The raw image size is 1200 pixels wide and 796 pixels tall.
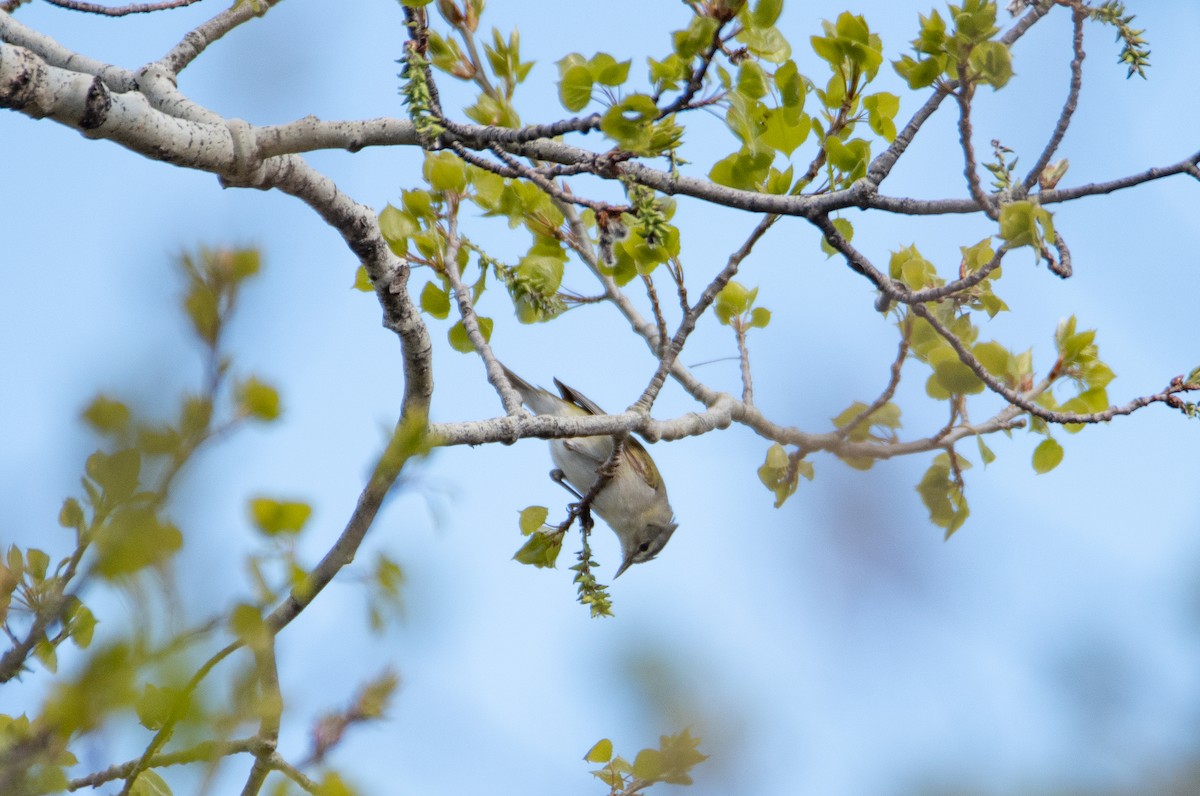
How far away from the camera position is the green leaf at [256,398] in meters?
1.46

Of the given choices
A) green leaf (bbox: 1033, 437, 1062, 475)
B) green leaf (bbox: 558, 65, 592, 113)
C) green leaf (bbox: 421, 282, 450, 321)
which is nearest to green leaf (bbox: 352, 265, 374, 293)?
green leaf (bbox: 421, 282, 450, 321)

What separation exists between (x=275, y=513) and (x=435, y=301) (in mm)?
3397

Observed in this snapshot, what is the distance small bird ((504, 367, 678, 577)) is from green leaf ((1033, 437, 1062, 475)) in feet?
8.23

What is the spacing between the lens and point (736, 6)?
2713 mm

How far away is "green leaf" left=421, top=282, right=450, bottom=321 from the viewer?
475 centimetres

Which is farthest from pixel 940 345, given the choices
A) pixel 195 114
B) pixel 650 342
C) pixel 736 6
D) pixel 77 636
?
pixel 77 636

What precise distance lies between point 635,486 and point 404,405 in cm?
337

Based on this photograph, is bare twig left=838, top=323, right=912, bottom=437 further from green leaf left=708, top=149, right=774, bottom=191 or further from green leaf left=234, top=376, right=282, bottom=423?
green leaf left=234, top=376, right=282, bottom=423

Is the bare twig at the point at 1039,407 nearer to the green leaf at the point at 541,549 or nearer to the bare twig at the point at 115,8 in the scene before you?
the green leaf at the point at 541,549

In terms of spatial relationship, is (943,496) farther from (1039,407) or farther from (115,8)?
(115,8)

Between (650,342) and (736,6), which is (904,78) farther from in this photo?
(650,342)

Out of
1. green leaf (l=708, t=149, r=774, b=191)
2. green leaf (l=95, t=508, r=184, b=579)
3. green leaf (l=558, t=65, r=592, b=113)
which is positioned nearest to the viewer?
green leaf (l=95, t=508, r=184, b=579)

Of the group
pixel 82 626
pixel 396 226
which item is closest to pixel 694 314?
pixel 396 226

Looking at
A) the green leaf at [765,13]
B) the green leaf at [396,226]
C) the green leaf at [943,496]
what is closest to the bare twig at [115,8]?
the green leaf at [396,226]
